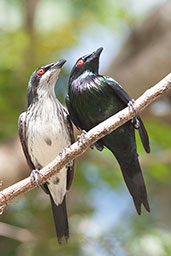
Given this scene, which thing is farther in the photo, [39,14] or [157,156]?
[39,14]

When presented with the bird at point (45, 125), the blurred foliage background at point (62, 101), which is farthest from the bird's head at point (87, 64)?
the blurred foliage background at point (62, 101)

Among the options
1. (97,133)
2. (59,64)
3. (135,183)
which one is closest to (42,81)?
(59,64)

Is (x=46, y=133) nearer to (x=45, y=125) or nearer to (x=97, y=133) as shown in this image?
(x=45, y=125)

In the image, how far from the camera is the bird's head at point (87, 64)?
12.2 feet

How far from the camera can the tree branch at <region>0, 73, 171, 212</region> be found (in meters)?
3.25

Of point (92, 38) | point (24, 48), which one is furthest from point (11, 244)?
point (92, 38)

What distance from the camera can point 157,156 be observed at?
253 inches

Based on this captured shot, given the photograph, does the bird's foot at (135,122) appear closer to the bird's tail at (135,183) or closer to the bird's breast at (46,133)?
the bird's tail at (135,183)

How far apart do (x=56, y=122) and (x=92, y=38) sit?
371 centimetres

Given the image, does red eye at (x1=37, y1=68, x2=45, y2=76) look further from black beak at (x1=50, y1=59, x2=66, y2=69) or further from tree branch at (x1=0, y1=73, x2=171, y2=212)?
tree branch at (x1=0, y1=73, x2=171, y2=212)

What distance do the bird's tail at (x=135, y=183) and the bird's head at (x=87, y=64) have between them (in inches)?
30.8

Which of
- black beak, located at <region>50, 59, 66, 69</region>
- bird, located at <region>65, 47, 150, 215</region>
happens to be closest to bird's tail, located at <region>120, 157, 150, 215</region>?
bird, located at <region>65, 47, 150, 215</region>

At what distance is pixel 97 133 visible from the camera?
3.31 metres

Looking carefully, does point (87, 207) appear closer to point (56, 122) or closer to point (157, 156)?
point (157, 156)
